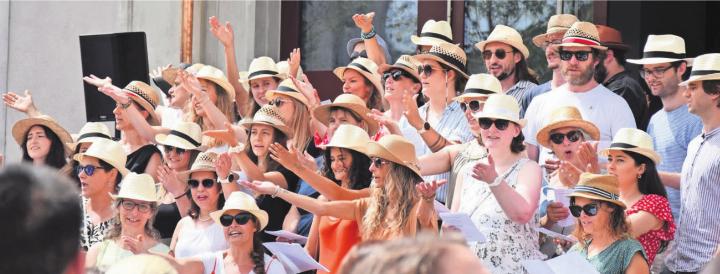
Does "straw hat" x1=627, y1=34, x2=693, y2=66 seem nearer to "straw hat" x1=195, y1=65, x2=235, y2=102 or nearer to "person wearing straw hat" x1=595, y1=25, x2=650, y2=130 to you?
"person wearing straw hat" x1=595, y1=25, x2=650, y2=130

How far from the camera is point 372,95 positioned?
380 inches

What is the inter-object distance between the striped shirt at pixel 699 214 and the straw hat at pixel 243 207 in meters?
2.42

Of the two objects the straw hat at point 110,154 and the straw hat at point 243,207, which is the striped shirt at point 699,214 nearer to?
the straw hat at point 243,207

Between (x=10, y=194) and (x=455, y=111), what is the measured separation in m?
6.36

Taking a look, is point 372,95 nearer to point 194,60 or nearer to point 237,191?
point 237,191

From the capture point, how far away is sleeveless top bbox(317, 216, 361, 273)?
740cm

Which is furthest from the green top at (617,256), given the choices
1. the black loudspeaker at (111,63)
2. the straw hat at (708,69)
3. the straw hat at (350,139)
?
the black loudspeaker at (111,63)

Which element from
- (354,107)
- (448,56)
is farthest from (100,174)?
(448,56)

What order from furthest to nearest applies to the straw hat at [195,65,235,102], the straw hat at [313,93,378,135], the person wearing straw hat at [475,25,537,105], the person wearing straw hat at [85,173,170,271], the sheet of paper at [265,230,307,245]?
the straw hat at [195,65,235,102]
the person wearing straw hat at [475,25,537,105]
the straw hat at [313,93,378,135]
the person wearing straw hat at [85,173,170,271]
the sheet of paper at [265,230,307,245]

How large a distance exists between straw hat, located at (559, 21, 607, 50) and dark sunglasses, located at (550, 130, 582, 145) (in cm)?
106

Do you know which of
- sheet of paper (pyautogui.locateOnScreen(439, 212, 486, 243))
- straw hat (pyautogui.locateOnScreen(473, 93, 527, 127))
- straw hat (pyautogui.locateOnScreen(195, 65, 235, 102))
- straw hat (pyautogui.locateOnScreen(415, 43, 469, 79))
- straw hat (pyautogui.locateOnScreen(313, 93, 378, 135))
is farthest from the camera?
straw hat (pyautogui.locateOnScreen(195, 65, 235, 102))

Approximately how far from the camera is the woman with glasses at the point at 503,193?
6.92 m

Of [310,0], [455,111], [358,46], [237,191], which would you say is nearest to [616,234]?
[455,111]

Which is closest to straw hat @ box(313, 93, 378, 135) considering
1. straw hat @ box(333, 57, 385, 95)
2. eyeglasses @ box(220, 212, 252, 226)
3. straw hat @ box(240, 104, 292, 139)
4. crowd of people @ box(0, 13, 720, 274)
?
crowd of people @ box(0, 13, 720, 274)
